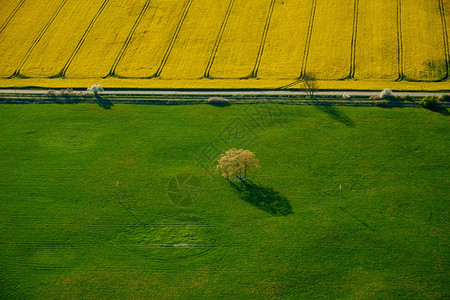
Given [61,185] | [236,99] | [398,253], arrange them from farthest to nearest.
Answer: [236,99]
[61,185]
[398,253]

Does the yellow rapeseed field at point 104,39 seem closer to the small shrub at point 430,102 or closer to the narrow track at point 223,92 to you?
the narrow track at point 223,92

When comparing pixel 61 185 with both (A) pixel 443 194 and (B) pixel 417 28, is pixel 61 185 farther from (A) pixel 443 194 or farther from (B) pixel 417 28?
(B) pixel 417 28

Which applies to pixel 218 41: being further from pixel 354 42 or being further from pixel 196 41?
pixel 354 42

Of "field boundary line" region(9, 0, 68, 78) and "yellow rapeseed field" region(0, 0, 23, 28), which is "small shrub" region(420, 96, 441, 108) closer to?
"field boundary line" region(9, 0, 68, 78)

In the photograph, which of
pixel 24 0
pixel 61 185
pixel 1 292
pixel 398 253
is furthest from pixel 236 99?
pixel 24 0

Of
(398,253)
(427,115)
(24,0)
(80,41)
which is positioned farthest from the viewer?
(24,0)

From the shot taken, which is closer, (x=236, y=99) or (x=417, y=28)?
(x=236, y=99)
